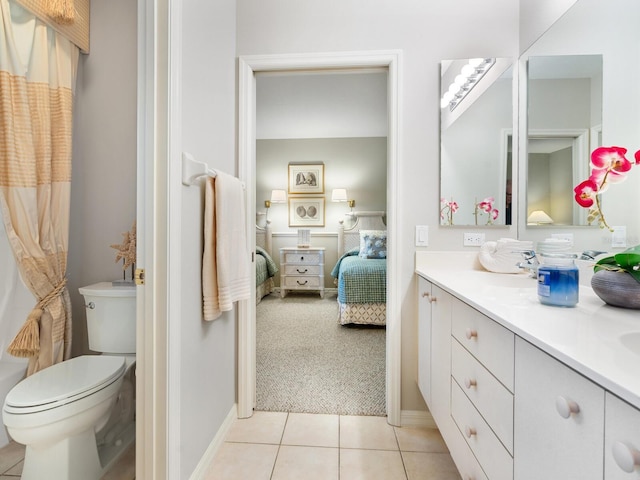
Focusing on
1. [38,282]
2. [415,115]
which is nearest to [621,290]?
[415,115]

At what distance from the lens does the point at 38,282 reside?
150 centimetres

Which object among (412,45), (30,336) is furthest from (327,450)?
(412,45)

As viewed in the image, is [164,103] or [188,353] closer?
[164,103]

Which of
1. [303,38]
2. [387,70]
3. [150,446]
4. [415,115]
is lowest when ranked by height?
[150,446]

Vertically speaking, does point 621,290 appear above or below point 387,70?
below

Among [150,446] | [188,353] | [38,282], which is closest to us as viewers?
[150,446]

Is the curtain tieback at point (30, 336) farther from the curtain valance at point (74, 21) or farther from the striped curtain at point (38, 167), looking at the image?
the curtain valance at point (74, 21)

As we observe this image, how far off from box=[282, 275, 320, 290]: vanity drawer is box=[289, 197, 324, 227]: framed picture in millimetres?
1026

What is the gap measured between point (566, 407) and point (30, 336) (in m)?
2.07

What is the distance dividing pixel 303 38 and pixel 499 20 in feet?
3.71

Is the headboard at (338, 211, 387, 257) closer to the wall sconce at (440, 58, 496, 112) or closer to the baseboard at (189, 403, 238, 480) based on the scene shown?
the wall sconce at (440, 58, 496, 112)

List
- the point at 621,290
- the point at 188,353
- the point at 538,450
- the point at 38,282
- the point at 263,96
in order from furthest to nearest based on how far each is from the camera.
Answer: the point at 263,96, the point at 38,282, the point at 188,353, the point at 621,290, the point at 538,450

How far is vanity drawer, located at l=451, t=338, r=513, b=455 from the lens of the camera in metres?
0.78

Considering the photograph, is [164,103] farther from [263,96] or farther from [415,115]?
[263,96]
